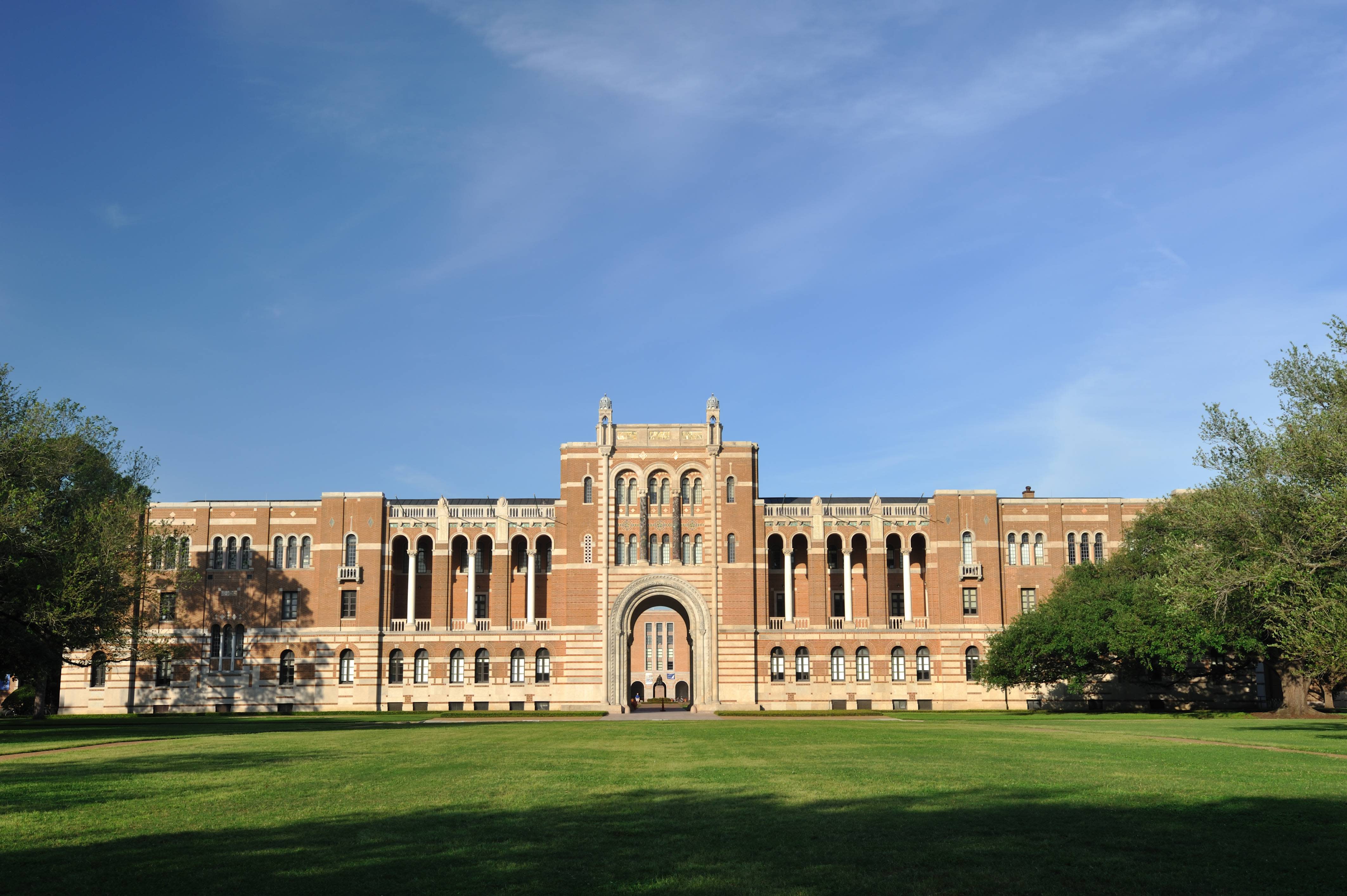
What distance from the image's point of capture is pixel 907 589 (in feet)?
258

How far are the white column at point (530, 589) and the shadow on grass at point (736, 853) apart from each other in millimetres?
61214

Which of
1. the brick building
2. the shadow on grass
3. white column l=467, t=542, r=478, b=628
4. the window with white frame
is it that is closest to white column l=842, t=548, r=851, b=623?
the brick building

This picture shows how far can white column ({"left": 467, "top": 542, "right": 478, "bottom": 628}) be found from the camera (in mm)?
77688

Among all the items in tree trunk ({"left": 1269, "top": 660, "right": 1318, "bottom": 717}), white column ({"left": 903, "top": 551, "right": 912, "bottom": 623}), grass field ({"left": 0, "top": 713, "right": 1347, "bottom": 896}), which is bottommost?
tree trunk ({"left": 1269, "top": 660, "right": 1318, "bottom": 717})

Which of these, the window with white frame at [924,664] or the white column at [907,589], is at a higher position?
the white column at [907,589]

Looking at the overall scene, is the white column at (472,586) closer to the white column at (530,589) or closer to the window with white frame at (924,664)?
the white column at (530,589)

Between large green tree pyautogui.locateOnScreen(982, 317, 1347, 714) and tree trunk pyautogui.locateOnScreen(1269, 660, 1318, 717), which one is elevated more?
large green tree pyautogui.locateOnScreen(982, 317, 1347, 714)

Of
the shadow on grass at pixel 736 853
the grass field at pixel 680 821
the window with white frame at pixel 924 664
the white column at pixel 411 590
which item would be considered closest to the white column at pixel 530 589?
the white column at pixel 411 590

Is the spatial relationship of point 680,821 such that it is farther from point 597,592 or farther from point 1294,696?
point 597,592

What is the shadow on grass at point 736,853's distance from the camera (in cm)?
1139

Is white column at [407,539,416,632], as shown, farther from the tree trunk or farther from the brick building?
the tree trunk

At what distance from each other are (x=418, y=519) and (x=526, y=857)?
223 feet

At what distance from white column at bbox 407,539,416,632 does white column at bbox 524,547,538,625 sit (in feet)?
25.9

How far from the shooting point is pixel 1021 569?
78.6 m
